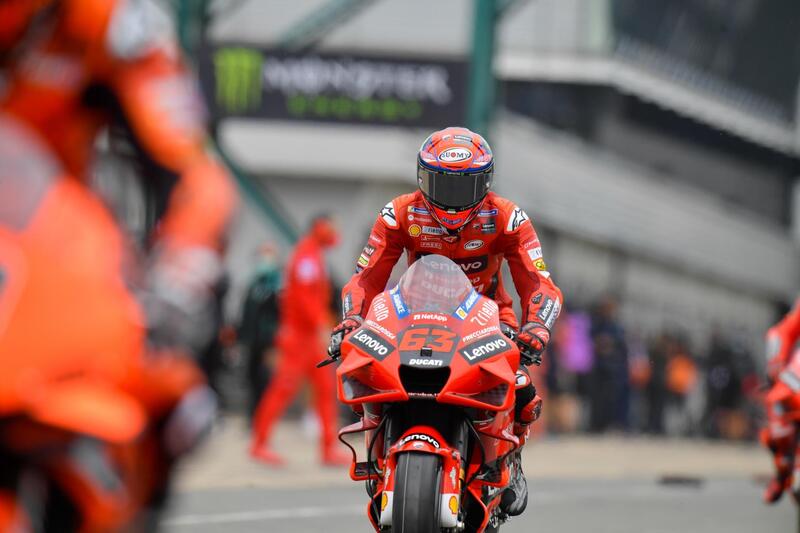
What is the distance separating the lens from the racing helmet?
21.8 feet

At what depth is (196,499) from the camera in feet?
33.4

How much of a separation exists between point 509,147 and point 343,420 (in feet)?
38.8

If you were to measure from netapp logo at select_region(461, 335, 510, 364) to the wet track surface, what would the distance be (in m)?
3.01

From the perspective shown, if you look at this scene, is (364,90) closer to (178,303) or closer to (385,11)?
(385,11)

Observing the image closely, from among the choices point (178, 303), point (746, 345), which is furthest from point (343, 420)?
point (178, 303)

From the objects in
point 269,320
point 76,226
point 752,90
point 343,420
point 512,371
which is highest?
point 76,226

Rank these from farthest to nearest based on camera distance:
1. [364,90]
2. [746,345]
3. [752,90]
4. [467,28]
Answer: [752,90] < [467,28] < [746,345] < [364,90]

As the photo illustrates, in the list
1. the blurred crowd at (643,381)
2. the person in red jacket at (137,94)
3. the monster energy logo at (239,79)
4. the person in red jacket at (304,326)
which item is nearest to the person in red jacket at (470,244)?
the person in red jacket at (137,94)

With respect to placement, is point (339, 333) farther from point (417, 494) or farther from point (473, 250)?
point (417, 494)

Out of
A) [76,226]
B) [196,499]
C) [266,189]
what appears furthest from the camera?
[266,189]

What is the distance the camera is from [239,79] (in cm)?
1886

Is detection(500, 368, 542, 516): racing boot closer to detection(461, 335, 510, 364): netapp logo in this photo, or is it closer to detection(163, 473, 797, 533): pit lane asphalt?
detection(461, 335, 510, 364): netapp logo

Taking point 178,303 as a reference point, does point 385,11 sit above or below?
below

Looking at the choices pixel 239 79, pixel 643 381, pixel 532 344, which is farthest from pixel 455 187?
pixel 643 381
